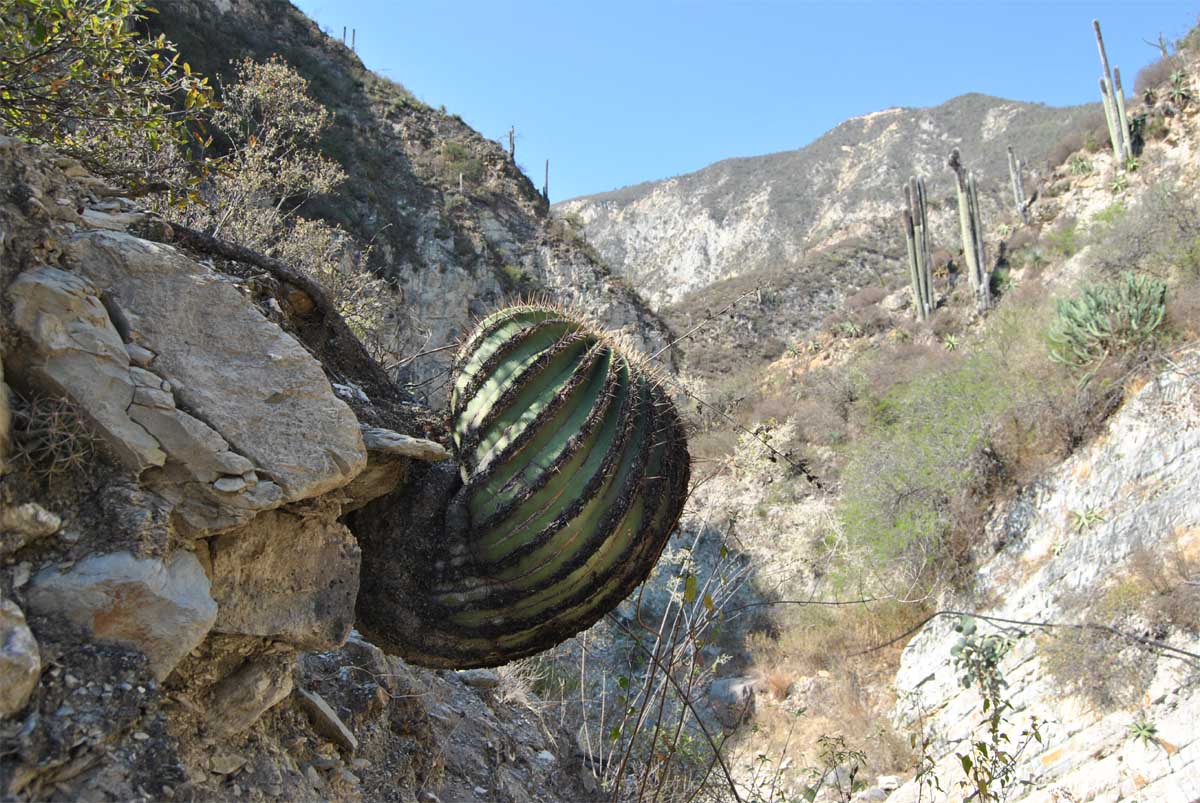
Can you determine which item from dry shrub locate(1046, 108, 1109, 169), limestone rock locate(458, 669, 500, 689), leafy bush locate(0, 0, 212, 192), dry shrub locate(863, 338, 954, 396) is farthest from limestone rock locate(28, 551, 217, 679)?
dry shrub locate(1046, 108, 1109, 169)

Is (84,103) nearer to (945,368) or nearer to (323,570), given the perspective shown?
(323,570)

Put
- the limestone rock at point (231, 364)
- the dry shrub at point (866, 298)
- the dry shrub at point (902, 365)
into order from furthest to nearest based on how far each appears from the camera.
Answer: the dry shrub at point (866, 298) → the dry shrub at point (902, 365) → the limestone rock at point (231, 364)

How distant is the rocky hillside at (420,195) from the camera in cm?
1494

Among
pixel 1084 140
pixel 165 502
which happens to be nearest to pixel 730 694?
pixel 165 502

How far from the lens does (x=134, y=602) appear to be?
157 cm

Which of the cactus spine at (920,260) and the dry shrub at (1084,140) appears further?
the dry shrub at (1084,140)

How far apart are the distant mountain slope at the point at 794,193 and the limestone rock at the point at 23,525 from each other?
3956 centimetres

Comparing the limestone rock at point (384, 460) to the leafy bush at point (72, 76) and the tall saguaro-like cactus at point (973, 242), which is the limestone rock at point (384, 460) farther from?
the tall saguaro-like cactus at point (973, 242)

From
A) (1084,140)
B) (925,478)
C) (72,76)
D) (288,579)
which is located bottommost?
(925,478)

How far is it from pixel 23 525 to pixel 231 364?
56cm

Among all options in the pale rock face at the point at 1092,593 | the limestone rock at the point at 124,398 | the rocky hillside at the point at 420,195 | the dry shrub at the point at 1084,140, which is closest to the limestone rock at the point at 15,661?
the limestone rock at the point at 124,398

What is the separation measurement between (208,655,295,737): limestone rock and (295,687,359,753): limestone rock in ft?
0.96

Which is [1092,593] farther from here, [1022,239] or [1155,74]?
[1155,74]

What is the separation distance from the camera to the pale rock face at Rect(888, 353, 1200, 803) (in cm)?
670
